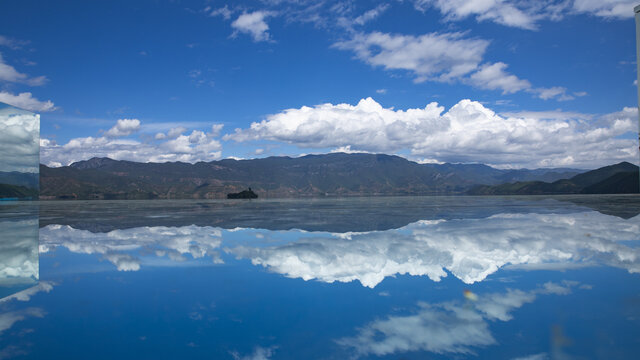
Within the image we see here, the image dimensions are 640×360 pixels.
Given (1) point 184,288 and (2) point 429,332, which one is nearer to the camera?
(2) point 429,332

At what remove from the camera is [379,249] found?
42.4ft

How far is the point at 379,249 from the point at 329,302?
590 centimetres

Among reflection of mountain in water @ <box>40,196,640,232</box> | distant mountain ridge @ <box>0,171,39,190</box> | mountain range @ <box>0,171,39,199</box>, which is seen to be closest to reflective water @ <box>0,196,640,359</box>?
reflection of mountain in water @ <box>40,196,640,232</box>

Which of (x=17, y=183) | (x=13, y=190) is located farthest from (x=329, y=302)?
(x=13, y=190)

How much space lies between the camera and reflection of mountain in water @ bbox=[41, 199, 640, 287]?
10211 millimetres

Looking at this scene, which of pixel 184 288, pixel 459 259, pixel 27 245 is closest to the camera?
pixel 184 288

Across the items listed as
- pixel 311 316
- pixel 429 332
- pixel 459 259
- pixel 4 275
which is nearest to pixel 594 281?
pixel 459 259

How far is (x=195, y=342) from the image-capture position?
18.0ft

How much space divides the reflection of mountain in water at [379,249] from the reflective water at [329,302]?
0.33ft

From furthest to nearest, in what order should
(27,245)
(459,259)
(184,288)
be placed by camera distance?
(27,245) < (459,259) < (184,288)

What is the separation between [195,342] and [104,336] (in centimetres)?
161

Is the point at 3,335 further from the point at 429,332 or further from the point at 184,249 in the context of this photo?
the point at 184,249

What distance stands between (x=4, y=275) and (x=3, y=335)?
218 inches

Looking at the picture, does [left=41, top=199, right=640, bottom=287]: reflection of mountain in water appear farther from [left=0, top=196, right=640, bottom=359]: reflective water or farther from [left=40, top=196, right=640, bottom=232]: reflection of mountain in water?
[left=40, top=196, right=640, bottom=232]: reflection of mountain in water
